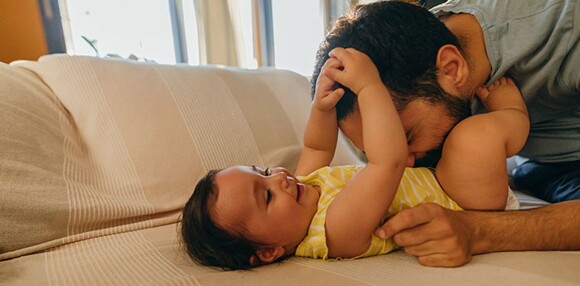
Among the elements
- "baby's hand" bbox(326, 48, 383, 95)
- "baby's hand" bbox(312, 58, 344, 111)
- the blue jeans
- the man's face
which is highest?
"baby's hand" bbox(326, 48, 383, 95)

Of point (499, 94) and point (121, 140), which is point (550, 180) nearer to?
point (499, 94)

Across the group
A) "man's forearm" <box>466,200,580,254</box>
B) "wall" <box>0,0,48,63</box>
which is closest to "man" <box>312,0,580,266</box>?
"man's forearm" <box>466,200,580,254</box>

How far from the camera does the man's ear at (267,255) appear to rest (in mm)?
684

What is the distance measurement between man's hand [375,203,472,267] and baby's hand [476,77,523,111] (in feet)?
1.15

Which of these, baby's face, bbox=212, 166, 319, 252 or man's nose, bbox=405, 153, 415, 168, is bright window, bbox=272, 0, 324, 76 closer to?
man's nose, bbox=405, 153, 415, 168

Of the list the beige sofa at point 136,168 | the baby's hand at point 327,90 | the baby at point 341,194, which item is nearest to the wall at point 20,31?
the beige sofa at point 136,168

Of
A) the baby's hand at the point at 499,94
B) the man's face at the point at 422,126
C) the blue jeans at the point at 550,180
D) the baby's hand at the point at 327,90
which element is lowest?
the blue jeans at the point at 550,180

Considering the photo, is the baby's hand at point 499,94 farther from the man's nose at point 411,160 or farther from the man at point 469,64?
the man's nose at point 411,160

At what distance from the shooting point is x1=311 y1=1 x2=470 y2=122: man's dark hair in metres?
0.75

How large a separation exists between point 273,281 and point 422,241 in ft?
0.88

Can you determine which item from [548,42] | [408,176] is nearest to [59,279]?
[408,176]

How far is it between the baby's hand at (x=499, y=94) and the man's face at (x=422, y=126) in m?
0.12

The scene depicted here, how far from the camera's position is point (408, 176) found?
798 mm

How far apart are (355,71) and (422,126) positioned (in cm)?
24
